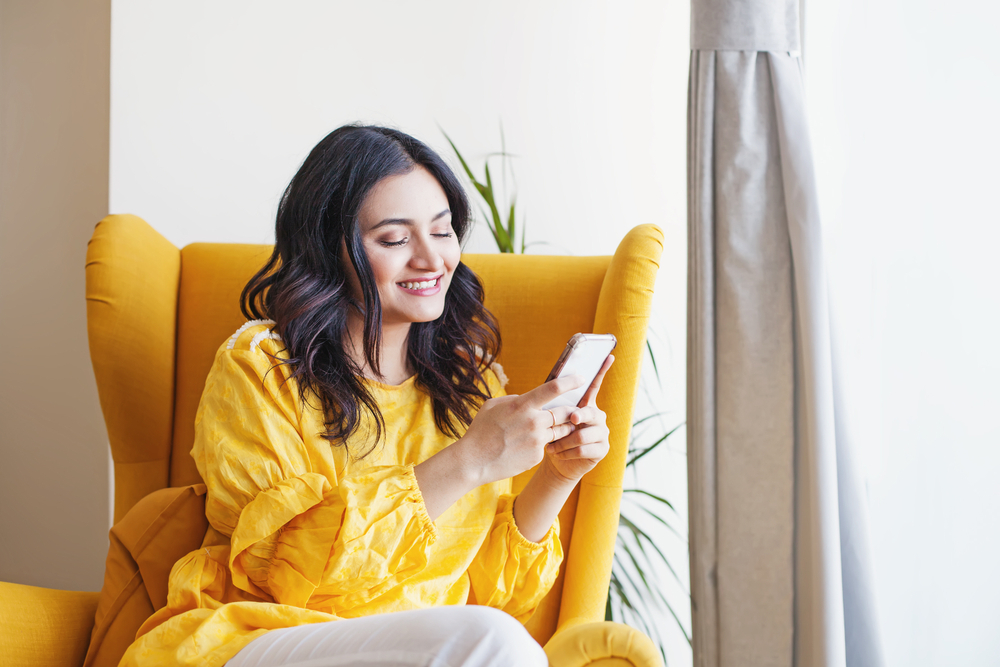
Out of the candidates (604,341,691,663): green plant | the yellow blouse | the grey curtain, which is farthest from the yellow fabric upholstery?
(604,341,691,663): green plant

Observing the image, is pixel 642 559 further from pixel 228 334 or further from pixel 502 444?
pixel 228 334

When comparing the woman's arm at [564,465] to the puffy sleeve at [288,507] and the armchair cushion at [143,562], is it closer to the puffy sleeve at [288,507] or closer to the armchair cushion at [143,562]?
the puffy sleeve at [288,507]

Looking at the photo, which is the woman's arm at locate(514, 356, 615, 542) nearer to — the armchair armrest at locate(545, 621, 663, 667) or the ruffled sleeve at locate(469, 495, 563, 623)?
the ruffled sleeve at locate(469, 495, 563, 623)

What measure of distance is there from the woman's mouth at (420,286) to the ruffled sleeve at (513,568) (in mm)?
422

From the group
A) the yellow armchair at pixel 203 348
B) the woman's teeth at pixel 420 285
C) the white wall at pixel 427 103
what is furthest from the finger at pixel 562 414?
the white wall at pixel 427 103

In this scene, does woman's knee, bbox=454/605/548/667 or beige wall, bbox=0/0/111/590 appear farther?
beige wall, bbox=0/0/111/590

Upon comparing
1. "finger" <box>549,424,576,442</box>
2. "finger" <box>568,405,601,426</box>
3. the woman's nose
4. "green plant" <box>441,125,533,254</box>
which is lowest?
"finger" <box>549,424,576,442</box>

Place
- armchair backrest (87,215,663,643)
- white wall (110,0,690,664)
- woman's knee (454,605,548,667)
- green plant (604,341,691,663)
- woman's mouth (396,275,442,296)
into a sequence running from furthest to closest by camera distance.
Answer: green plant (604,341,691,663) → white wall (110,0,690,664) → armchair backrest (87,215,663,643) → woman's mouth (396,275,442,296) → woman's knee (454,605,548,667)

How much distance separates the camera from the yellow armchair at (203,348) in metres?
1.24

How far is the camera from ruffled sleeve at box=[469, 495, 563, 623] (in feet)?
3.90

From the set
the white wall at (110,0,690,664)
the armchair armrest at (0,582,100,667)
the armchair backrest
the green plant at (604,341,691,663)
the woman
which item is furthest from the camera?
the green plant at (604,341,691,663)

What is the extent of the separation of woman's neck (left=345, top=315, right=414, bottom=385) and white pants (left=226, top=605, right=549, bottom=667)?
45 cm

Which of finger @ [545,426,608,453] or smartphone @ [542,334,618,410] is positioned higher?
smartphone @ [542,334,618,410]

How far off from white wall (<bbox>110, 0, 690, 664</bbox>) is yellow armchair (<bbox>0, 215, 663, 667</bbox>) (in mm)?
425
